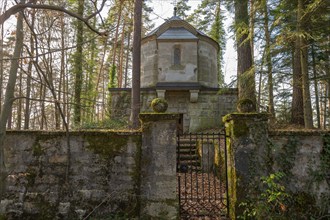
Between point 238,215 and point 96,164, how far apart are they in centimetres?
251

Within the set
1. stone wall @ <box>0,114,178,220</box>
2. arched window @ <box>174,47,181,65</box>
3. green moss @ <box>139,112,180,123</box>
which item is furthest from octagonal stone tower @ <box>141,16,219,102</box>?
stone wall @ <box>0,114,178,220</box>

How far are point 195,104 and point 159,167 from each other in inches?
381

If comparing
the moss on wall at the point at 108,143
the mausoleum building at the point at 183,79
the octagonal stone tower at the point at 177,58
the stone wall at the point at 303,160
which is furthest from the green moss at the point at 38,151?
the octagonal stone tower at the point at 177,58

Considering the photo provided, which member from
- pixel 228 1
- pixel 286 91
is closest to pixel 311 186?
pixel 286 91

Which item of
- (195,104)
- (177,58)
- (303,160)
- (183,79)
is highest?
(177,58)

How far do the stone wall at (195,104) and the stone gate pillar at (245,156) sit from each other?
9.04 meters

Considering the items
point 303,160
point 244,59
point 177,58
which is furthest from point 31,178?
point 177,58

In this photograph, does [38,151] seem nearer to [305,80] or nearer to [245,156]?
[245,156]

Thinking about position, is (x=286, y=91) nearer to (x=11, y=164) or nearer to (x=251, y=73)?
(x=251, y=73)

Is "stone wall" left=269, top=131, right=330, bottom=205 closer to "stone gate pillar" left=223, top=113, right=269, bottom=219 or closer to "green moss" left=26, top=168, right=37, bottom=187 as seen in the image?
"stone gate pillar" left=223, top=113, right=269, bottom=219

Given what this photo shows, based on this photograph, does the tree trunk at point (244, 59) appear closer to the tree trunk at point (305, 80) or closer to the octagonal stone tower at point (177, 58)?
the tree trunk at point (305, 80)

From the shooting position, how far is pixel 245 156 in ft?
14.4

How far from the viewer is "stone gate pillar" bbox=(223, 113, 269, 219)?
4.28 m

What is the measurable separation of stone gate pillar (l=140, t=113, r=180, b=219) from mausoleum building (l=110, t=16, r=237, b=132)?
7.80 meters
